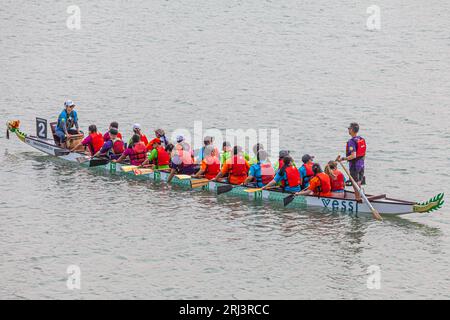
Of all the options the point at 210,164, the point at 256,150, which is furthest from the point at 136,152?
the point at 256,150

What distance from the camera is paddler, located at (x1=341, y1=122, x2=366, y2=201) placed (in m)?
33.8

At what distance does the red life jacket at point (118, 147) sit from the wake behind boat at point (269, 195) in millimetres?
700

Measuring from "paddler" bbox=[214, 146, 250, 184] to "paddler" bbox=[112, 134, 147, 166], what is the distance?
4565 millimetres

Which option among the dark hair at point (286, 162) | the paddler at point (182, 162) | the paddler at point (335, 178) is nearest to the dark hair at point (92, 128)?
the paddler at point (182, 162)

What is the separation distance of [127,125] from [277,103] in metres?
10.0

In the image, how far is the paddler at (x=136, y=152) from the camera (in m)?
39.5

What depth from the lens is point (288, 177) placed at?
34.6 metres

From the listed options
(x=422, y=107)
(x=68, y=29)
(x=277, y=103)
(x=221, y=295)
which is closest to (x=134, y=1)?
(x=68, y=29)

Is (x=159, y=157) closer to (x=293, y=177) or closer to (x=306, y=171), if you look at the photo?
(x=293, y=177)

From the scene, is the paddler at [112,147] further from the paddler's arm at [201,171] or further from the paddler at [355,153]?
the paddler at [355,153]

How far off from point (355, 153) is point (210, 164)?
6438 mm

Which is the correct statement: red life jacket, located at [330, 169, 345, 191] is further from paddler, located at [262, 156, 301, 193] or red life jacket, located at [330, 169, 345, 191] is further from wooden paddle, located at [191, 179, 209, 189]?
wooden paddle, located at [191, 179, 209, 189]

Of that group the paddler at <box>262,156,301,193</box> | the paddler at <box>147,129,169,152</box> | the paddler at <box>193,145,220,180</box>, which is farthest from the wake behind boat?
the paddler at <box>147,129,169,152</box>
